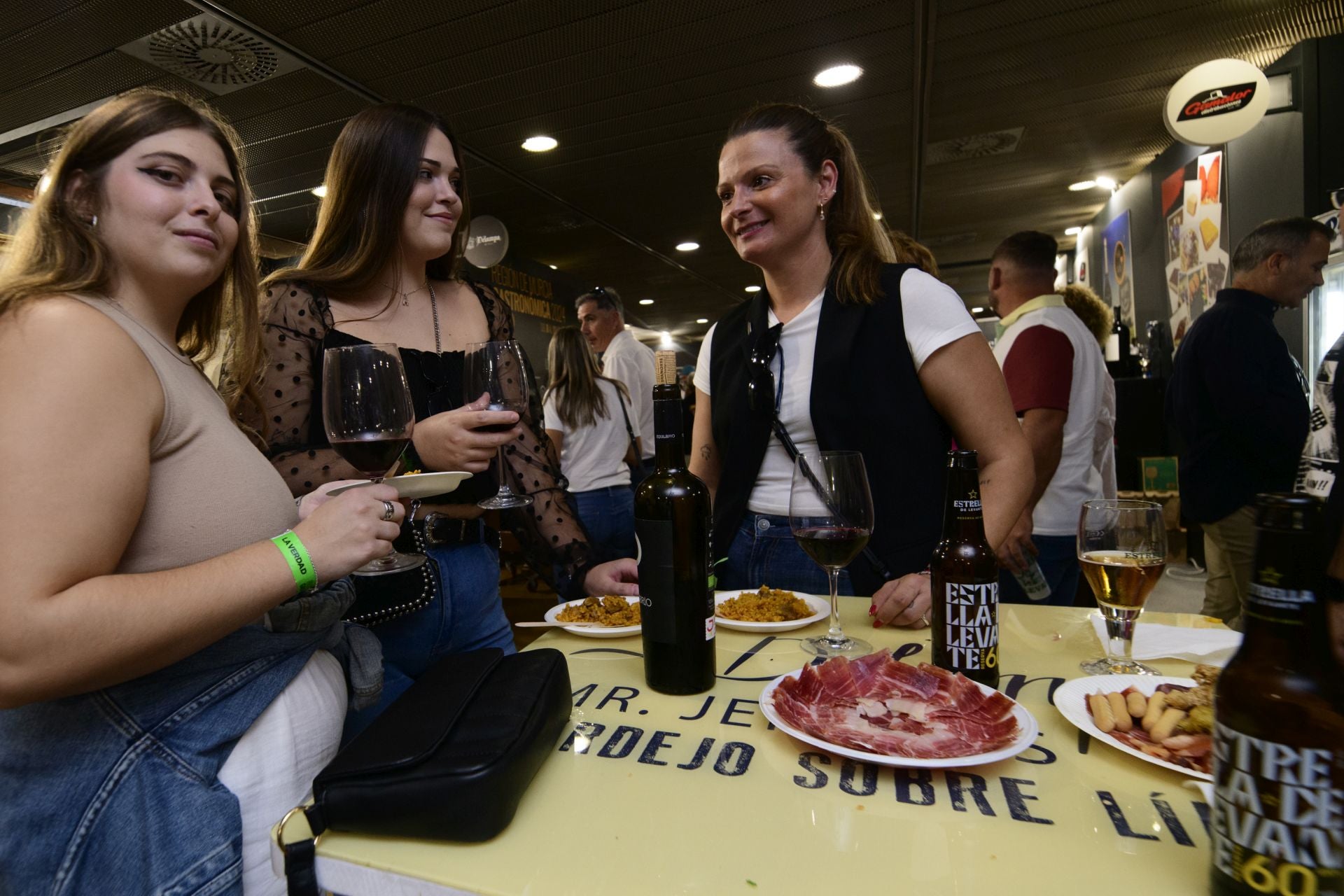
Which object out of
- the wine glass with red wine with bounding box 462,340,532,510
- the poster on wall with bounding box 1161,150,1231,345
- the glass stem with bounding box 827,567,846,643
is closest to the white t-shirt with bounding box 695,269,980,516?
the glass stem with bounding box 827,567,846,643

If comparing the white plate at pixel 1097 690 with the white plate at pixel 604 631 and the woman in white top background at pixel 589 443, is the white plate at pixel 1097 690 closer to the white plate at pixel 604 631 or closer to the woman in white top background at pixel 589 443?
the white plate at pixel 604 631

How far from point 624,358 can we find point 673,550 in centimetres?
349

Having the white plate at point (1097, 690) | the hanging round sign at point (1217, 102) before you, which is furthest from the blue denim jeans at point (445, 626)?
the hanging round sign at point (1217, 102)

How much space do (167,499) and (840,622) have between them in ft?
3.28

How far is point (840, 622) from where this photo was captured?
121 cm

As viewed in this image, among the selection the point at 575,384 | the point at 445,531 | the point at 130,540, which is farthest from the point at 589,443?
the point at 130,540

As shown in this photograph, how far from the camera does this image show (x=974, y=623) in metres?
0.88

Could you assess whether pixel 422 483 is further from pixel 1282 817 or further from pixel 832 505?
pixel 1282 817

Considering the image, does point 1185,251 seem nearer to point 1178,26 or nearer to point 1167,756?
point 1178,26

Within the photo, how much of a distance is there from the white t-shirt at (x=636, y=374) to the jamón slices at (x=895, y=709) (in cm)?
333

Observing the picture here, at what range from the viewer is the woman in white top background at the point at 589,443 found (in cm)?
373

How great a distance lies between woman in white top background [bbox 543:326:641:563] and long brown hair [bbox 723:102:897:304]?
216cm

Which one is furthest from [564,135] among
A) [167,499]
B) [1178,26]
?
[167,499]

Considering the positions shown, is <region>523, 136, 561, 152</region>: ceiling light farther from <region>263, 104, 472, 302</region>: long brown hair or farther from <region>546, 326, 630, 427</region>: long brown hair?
<region>263, 104, 472, 302</region>: long brown hair
